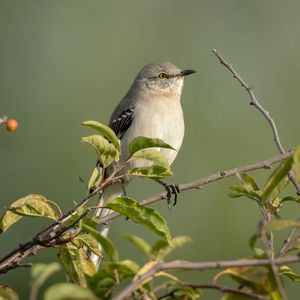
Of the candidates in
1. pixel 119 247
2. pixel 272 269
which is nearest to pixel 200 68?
pixel 119 247

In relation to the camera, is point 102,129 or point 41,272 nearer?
point 41,272

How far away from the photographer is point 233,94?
880 centimetres

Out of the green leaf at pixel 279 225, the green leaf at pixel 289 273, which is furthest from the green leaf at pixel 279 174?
the green leaf at pixel 289 273

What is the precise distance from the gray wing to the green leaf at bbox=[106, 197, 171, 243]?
420 centimetres

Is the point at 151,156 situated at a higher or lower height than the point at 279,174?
higher

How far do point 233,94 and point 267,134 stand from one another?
32.8 inches

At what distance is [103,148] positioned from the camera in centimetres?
338

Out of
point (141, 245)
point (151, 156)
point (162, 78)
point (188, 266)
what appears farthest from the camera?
point (162, 78)

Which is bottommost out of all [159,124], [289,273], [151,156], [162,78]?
[289,273]

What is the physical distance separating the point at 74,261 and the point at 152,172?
1.88ft

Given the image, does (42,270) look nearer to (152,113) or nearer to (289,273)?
(289,273)

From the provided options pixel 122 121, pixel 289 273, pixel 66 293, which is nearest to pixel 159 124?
pixel 122 121

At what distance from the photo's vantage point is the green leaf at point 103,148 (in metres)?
3.32

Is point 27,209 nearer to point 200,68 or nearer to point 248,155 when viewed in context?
point 248,155
